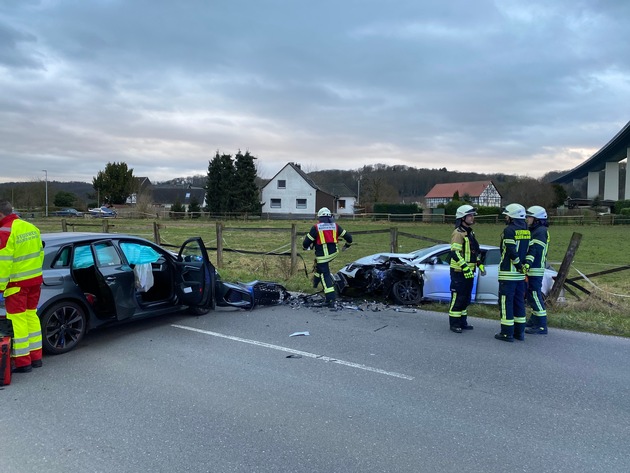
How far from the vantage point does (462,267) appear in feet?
21.9

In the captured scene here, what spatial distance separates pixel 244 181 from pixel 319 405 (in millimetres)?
47630

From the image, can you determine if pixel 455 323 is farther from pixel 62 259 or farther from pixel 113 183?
pixel 113 183

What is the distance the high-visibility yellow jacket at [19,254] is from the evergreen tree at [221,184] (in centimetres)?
4572

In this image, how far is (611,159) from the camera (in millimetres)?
64062

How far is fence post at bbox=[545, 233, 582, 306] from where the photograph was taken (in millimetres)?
8242

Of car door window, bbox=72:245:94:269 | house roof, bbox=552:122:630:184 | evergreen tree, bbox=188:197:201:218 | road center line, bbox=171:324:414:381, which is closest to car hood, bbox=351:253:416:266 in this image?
road center line, bbox=171:324:414:381

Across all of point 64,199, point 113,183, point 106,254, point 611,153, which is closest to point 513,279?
point 106,254

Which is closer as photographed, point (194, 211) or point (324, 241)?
point (324, 241)

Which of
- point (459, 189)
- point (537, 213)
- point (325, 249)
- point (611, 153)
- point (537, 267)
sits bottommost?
point (537, 267)

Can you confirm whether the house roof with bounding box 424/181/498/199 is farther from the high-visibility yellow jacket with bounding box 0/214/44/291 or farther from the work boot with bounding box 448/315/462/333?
the high-visibility yellow jacket with bounding box 0/214/44/291

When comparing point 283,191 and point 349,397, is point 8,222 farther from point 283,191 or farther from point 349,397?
point 283,191

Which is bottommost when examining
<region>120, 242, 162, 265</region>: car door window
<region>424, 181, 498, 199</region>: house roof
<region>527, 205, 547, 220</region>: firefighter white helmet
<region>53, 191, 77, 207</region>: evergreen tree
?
<region>120, 242, 162, 265</region>: car door window

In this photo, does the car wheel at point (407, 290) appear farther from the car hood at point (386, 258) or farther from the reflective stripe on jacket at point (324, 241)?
the reflective stripe on jacket at point (324, 241)

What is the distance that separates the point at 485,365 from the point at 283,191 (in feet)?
178
